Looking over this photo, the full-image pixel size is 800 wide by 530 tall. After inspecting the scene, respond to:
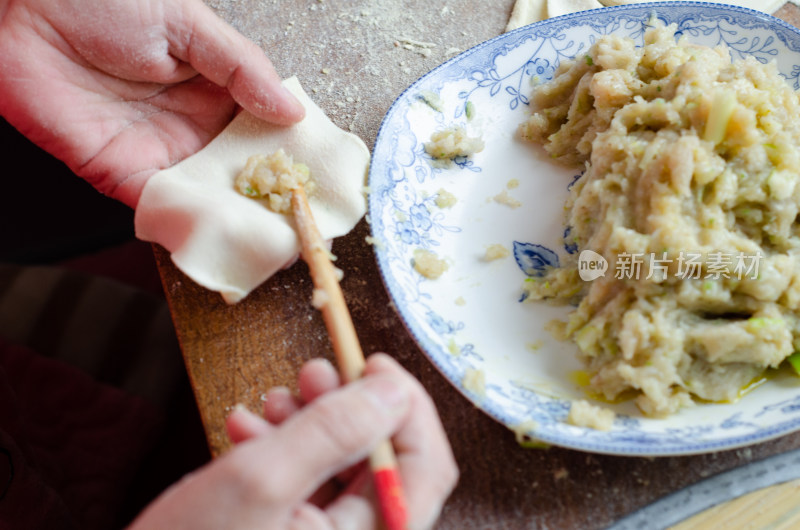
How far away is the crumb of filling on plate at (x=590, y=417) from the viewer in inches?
51.1

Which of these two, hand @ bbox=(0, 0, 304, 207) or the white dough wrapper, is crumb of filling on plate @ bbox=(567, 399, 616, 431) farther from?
hand @ bbox=(0, 0, 304, 207)

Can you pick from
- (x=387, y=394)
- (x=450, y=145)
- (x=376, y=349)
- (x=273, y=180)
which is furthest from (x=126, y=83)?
(x=387, y=394)

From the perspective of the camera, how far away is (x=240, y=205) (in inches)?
59.9

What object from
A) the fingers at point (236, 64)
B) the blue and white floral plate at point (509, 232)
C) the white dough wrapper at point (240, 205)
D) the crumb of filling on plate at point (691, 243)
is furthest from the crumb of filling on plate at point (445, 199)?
the fingers at point (236, 64)

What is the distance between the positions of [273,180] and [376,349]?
0.51 metres

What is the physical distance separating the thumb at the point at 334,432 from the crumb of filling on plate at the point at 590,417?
468 mm

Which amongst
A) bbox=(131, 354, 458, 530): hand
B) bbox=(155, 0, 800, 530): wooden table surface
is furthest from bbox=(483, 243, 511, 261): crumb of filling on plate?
bbox=(131, 354, 458, 530): hand

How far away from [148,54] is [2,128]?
825 millimetres

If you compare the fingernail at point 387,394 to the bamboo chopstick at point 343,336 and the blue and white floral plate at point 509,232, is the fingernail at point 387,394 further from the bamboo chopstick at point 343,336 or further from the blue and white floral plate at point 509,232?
the blue and white floral plate at point 509,232

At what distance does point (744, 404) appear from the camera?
4.37ft

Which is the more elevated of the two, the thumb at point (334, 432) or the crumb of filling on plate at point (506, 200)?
the thumb at point (334, 432)

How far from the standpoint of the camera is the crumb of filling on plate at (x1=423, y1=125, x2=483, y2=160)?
175 cm

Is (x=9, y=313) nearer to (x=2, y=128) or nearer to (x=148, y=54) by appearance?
(x=2, y=128)

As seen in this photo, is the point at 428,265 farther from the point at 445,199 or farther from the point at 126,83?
the point at 126,83
